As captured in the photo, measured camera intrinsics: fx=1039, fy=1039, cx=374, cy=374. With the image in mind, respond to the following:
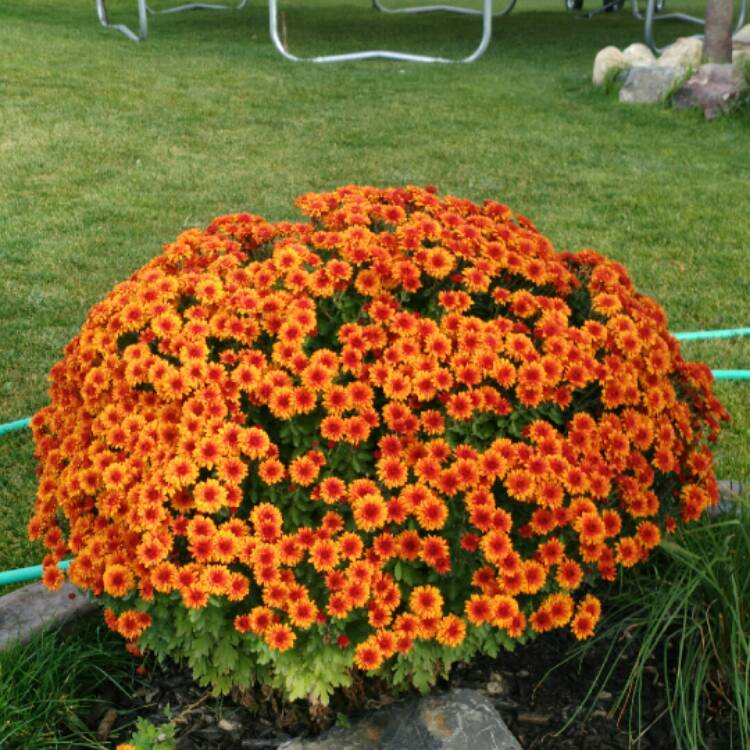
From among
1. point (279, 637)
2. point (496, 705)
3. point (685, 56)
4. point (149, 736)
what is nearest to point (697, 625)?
point (496, 705)

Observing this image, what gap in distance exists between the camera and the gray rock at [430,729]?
6.87 ft

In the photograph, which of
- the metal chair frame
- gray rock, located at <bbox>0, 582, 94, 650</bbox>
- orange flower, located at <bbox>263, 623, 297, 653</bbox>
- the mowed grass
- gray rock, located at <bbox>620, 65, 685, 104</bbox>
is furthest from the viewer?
the metal chair frame

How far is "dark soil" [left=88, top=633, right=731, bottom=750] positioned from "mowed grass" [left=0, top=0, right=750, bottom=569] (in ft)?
3.03

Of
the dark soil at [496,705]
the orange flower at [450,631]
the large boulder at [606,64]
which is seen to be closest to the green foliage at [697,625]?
the dark soil at [496,705]

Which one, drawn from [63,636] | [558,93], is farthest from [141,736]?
[558,93]

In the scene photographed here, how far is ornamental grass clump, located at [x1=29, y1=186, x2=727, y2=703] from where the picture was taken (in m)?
2.03

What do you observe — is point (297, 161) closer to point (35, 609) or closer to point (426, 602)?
point (35, 609)

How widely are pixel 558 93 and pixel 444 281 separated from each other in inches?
313

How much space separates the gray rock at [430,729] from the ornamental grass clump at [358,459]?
0.09 metres

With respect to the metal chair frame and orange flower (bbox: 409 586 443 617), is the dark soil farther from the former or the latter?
the metal chair frame

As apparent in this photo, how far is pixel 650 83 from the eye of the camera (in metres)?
9.16

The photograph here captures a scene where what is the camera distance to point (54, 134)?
26.7 ft

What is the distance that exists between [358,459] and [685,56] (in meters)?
8.70

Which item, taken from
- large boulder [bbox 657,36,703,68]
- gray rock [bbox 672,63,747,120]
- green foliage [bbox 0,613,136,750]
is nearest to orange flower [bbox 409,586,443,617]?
green foliage [bbox 0,613,136,750]
